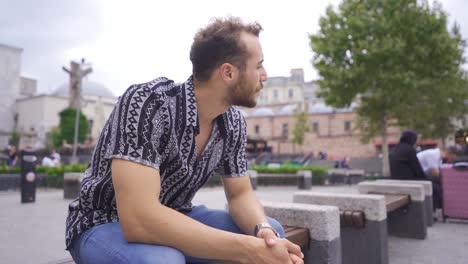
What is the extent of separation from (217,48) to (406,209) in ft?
14.8

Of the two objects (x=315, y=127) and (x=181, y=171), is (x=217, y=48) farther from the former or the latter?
(x=315, y=127)

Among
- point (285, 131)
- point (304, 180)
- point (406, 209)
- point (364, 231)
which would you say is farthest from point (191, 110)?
point (285, 131)

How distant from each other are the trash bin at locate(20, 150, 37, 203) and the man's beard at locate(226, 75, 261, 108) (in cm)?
842

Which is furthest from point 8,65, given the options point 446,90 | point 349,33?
point 446,90

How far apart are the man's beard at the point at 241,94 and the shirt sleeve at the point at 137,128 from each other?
1.17 ft

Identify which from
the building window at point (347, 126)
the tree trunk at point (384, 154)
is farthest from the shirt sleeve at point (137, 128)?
the building window at point (347, 126)

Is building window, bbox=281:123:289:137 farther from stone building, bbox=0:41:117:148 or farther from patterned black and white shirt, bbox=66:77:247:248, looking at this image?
patterned black and white shirt, bbox=66:77:247:248

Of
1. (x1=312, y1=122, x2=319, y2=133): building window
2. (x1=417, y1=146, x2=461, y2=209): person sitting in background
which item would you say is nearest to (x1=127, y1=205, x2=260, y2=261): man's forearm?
(x1=417, y1=146, x2=461, y2=209): person sitting in background

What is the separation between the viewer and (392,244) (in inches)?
186

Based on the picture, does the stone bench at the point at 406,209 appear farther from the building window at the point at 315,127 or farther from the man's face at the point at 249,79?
the building window at the point at 315,127

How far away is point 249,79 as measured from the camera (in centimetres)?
173

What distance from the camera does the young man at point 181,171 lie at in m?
1.38

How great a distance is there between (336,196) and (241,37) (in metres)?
2.29

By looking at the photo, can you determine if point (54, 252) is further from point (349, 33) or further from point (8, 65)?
point (8, 65)
